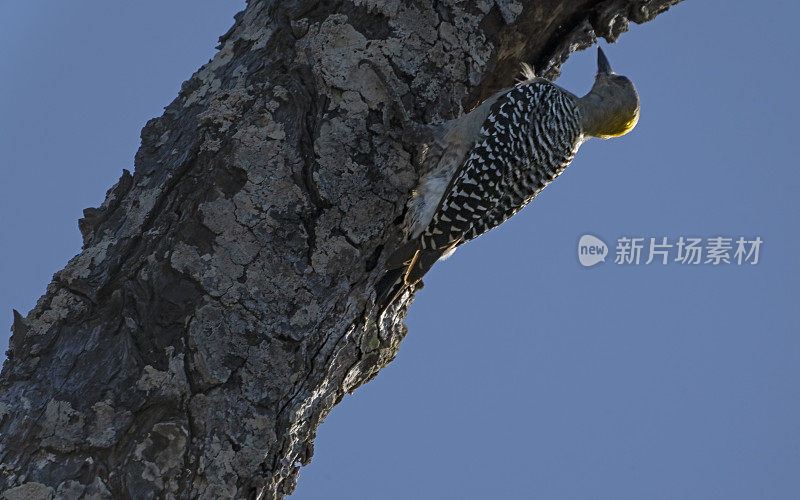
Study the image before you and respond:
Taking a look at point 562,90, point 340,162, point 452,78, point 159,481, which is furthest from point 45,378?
point 562,90

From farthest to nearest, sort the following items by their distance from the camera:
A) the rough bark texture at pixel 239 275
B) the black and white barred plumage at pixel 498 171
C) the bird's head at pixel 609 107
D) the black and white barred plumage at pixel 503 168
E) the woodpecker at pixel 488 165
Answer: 1. the bird's head at pixel 609 107
2. the black and white barred plumage at pixel 503 168
3. the black and white barred plumage at pixel 498 171
4. the woodpecker at pixel 488 165
5. the rough bark texture at pixel 239 275

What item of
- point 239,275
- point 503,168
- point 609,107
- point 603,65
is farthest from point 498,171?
point 239,275

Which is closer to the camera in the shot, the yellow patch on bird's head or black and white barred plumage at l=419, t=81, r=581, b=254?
black and white barred plumage at l=419, t=81, r=581, b=254

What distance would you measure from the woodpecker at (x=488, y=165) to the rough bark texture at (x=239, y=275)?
272 millimetres

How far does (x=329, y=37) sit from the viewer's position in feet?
8.93

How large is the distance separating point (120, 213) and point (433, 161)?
1163 mm

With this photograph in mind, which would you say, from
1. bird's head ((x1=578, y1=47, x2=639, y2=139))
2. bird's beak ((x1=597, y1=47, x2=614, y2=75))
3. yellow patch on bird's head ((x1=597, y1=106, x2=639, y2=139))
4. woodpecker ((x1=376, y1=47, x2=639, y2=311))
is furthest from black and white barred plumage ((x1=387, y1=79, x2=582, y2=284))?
bird's beak ((x1=597, y1=47, x2=614, y2=75))

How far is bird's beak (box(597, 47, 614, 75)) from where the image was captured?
14.4 feet

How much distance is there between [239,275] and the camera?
7.83 ft

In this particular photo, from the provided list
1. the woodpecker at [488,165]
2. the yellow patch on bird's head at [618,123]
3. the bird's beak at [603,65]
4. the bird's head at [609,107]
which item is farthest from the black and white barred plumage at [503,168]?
the bird's beak at [603,65]

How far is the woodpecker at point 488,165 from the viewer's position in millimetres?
3072

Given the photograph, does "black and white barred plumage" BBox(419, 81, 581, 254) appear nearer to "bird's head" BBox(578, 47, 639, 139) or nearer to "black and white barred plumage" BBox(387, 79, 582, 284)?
"black and white barred plumage" BBox(387, 79, 582, 284)

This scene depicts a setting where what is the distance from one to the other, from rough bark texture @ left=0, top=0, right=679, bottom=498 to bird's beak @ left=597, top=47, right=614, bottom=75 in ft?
5.65

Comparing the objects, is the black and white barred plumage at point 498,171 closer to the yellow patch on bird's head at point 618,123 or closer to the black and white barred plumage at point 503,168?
the black and white barred plumage at point 503,168
